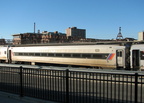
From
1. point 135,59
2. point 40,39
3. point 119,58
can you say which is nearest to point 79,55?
point 119,58

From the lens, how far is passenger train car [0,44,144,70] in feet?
61.5

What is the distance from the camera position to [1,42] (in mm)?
50781

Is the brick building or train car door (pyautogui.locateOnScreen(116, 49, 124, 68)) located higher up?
the brick building

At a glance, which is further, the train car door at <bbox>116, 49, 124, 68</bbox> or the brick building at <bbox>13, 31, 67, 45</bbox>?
the brick building at <bbox>13, 31, 67, 45</bbox>

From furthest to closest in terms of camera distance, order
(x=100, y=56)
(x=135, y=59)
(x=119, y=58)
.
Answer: (x=100, y=56) < (x=119, y=58) < (x=135, y=59)

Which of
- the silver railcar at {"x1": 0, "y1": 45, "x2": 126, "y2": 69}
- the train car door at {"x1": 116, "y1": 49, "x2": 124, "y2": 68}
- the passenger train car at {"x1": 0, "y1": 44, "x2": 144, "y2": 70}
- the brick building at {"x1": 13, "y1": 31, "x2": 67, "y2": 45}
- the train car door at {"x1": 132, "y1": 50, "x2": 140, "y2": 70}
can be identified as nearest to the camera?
the train car door at {"x1": 132, "y1": 50, "x2": 140, "y2": 70}

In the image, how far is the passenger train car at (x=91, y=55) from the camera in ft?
61.5

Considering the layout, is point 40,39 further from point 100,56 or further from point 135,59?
point 135,59

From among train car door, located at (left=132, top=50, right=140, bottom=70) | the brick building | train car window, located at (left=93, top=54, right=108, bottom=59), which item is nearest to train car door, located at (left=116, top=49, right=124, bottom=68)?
train car door, located at (left=132, top=50, right=140, bottom=70)

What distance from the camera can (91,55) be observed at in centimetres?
2153

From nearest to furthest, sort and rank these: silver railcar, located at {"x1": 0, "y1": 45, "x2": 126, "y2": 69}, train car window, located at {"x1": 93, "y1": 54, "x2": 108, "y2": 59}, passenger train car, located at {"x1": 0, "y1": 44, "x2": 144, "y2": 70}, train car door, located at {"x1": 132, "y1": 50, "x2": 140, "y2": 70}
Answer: train car door, located at {"x1": 132, "y1": 50, "x2": 140, "y2": 70} → passenger train car, located at {"x1": 0, "y1": 44, "x2": 144, "y2": 70} → silver railcar, located at {"x1": 0, "y1": 45, "x2": 126, "y2": 69} → train car window, located at {"x1": 93, "y1": 54, "x2": 108, "y2": 59}

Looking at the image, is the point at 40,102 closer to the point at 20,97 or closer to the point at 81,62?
the point at 20,97

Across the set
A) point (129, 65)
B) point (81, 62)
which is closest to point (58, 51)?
point (81, 62)

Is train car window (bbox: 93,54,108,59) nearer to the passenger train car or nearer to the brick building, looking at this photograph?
the passenger train car
